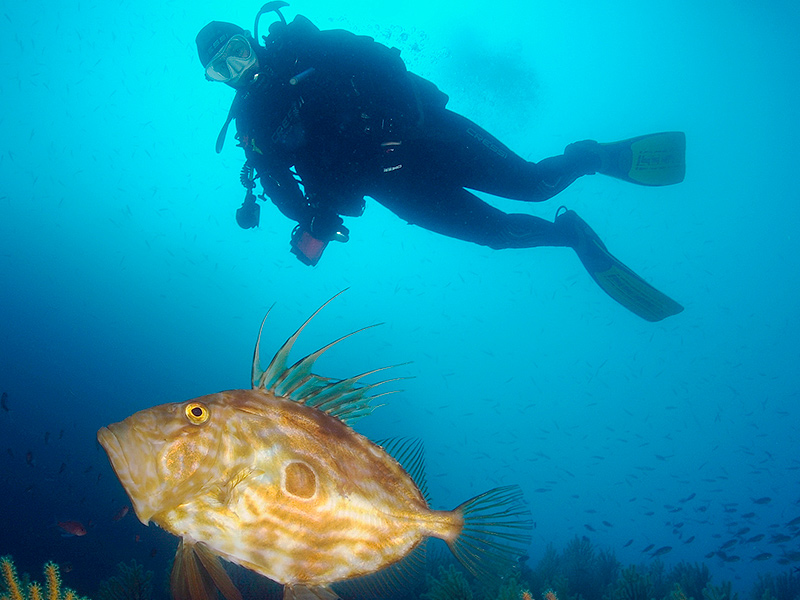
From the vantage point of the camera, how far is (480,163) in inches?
204

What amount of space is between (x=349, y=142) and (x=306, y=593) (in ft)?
13.9

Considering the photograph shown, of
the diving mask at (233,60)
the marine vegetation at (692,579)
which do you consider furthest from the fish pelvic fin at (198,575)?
the marine vegetation at (692,579)

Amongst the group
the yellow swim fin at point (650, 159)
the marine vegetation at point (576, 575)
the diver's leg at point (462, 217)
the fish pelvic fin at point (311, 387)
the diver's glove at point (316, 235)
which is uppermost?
the yellow swim fin at point (650, 159)

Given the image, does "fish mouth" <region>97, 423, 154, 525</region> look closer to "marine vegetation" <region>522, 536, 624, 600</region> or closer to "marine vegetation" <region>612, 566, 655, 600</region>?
Result: "marine vegetation" <region>522, 536, 624, 600</region>

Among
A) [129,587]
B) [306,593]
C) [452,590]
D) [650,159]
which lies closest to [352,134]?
[306,593]

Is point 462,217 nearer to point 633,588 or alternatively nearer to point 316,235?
point 316,235

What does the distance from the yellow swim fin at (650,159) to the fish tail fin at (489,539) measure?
606 centimetres

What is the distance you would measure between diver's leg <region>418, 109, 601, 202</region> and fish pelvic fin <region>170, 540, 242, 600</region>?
183 inches

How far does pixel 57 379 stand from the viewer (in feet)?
107

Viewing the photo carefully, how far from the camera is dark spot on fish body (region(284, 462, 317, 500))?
1.23 m

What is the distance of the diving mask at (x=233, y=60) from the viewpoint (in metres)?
4.37

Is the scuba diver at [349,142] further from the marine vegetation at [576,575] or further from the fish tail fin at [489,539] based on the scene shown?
the marine vegetation at [576,575]

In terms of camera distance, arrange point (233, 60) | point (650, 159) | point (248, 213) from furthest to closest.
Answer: point (650, 159) < point (248, 213) < point (233, 60)

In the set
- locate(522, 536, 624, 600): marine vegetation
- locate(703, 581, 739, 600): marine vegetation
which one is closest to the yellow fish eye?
locate(522, 536, 624, 600): marine vegetation
